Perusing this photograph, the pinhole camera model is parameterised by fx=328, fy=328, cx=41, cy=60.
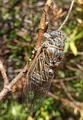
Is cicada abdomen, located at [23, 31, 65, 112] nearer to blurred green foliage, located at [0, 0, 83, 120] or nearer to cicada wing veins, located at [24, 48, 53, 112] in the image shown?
cicada wing veins, located at [24, 48, 53, 112]

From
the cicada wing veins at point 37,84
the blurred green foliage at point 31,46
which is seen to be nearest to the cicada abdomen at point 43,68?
the cicada wing veins at point 37,84

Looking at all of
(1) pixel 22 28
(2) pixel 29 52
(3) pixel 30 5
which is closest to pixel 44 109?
(2) pixel 29 52

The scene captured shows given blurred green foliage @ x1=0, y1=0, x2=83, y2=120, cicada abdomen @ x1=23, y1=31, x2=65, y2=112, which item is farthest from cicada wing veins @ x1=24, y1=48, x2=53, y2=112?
blurred green foliage @ x1=0, y1=0, x2=83, y2=120

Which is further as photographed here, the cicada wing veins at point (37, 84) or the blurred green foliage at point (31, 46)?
the blurred green foliage at point (31, 46)

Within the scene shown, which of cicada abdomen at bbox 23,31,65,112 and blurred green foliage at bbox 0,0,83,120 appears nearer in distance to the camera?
cicada abdomen at bbox 23,31,65,112

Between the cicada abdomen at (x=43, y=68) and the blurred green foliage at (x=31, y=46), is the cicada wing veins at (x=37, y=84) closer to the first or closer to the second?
the cicada abdomen at (x=43, y=68)

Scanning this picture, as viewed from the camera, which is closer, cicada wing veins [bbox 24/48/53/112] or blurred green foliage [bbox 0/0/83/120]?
cicada wing veins [bbox 24/48/53/112]

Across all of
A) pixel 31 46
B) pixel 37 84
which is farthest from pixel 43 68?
pixel 31 46

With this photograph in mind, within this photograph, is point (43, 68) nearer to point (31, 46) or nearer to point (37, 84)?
point (37, 84)
